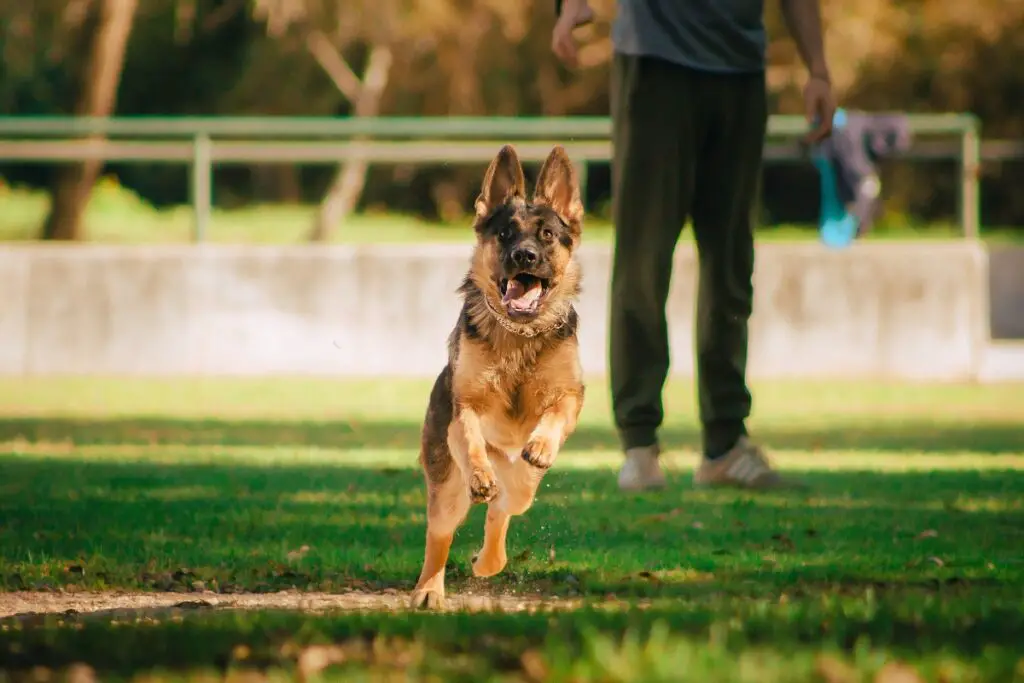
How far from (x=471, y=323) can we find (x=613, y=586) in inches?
42.5

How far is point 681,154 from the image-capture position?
338 inches

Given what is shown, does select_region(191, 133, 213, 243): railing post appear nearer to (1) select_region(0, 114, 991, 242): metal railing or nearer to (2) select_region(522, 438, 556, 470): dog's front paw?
(1) select_region(0, 114, 991, 242): metal railing

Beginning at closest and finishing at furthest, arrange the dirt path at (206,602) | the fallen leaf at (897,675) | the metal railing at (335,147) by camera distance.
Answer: the fallen leaf at (897,675)
the dirt path at (206,602)
the metal railing at (335,147)

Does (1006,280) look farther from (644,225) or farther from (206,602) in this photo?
(206,602)

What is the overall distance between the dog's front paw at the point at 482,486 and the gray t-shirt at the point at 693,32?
3289 mm

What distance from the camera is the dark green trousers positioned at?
8555 millimetres

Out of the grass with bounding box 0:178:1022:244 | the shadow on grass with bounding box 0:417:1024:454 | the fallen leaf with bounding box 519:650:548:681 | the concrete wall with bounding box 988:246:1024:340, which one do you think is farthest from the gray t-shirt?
the concrete wall with bounding box 988:246:1024:340

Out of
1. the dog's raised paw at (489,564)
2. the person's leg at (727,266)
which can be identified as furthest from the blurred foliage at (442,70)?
the dog's raised paw at (489,564)

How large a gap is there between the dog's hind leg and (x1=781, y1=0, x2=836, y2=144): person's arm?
11.7 ft

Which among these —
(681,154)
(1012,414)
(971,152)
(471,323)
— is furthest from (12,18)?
(471,323)

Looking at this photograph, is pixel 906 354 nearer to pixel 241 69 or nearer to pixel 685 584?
pixel 685 584

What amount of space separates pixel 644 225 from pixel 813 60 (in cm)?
125

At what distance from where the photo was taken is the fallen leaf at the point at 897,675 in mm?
3922

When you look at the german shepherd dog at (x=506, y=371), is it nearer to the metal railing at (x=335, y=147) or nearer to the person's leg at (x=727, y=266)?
the person's leg at (x=727, y=266)
